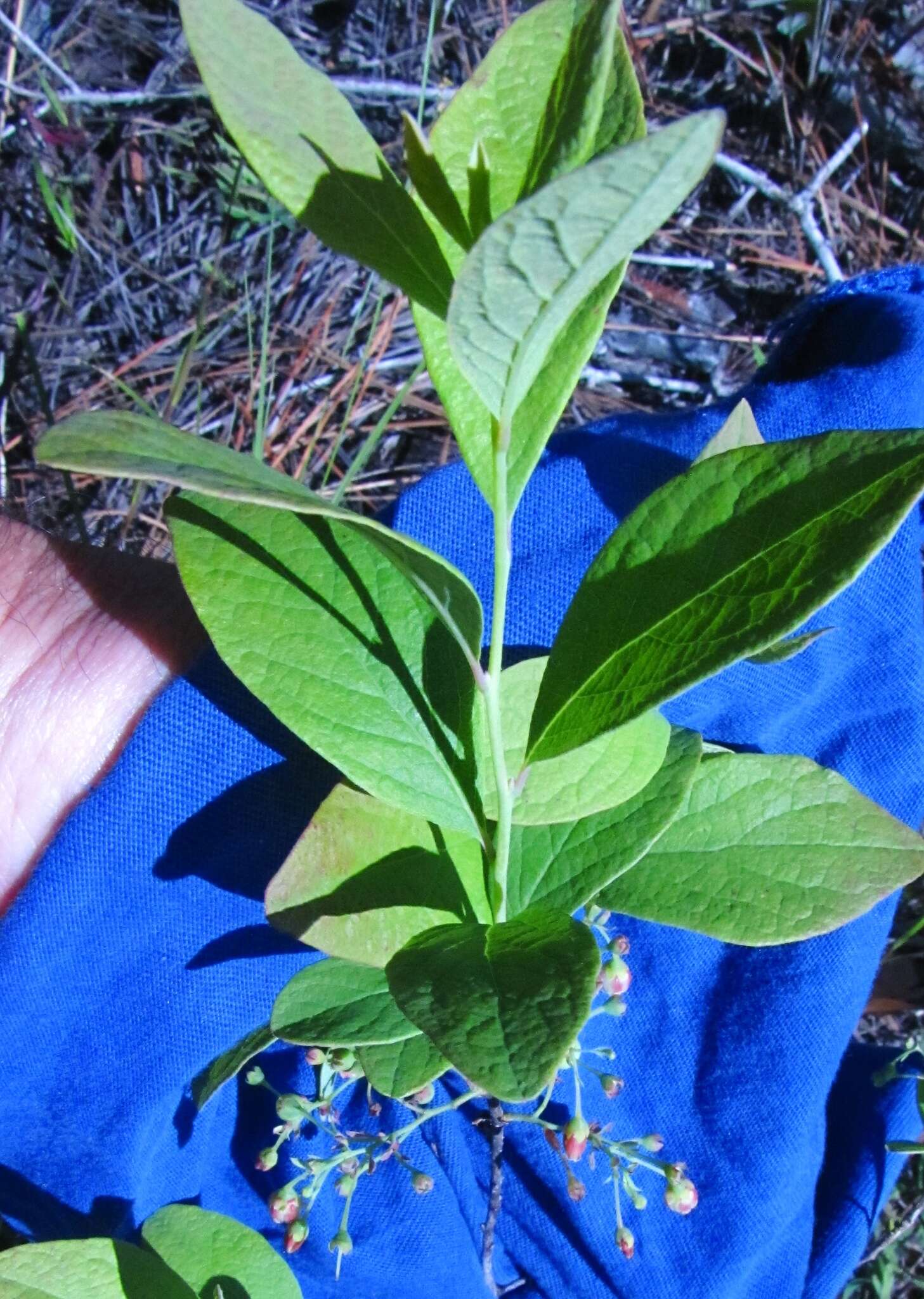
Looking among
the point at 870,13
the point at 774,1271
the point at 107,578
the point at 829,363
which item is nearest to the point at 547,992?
the point at 107,578

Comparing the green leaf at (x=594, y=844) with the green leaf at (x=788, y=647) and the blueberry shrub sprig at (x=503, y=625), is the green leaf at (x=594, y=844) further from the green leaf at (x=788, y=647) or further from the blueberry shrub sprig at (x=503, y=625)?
the green leaf at (x=788, y=647)

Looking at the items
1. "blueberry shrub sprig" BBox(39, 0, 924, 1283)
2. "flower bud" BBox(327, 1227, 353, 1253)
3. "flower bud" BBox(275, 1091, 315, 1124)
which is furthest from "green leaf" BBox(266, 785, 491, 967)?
"flower bud" BBox(327, 1227, 353, 1253)

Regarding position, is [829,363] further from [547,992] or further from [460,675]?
[547,992]

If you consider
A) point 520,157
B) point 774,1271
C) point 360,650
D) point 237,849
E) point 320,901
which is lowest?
point 774,1271

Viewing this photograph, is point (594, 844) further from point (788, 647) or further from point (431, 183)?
point (431, 183)

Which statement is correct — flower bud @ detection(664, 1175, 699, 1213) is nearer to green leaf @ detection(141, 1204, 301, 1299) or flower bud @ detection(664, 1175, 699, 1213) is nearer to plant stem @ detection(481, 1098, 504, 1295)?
plant stem @ detection(481, 1098, 504, 1295)

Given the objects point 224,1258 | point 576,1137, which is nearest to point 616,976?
point 576,1137
